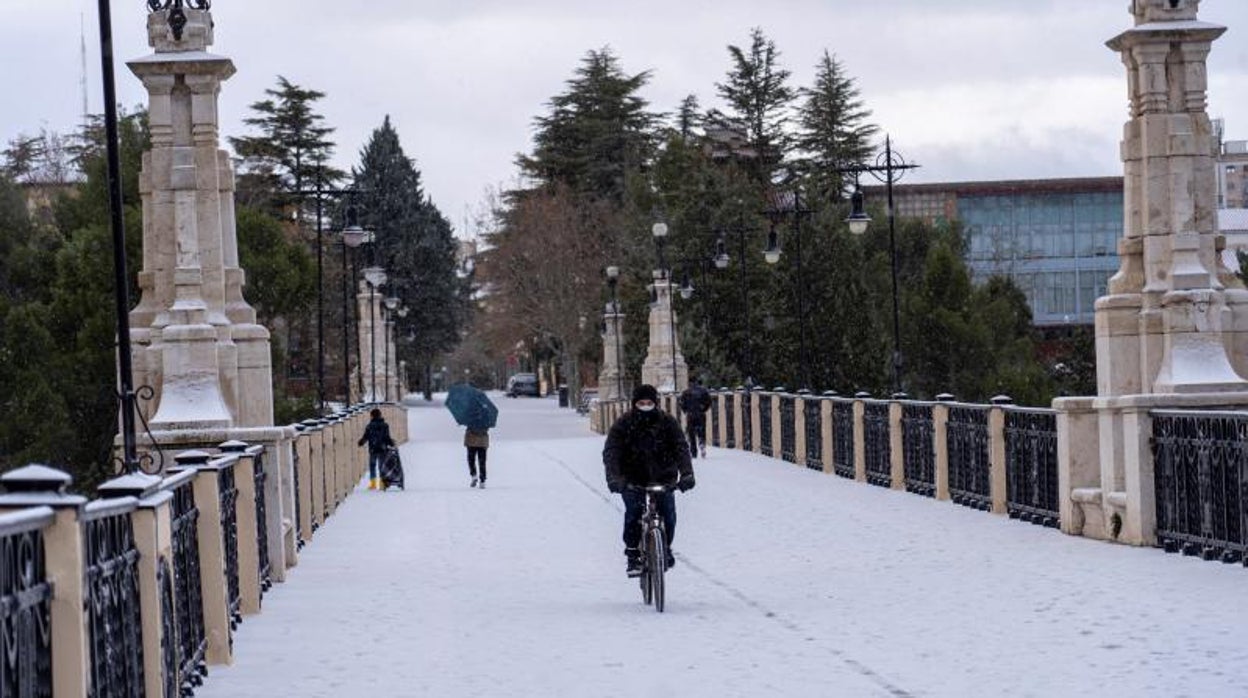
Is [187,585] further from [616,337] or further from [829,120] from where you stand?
[829,120]

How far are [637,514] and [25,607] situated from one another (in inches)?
362

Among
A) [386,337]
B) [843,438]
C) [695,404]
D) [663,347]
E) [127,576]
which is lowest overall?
[843,438]

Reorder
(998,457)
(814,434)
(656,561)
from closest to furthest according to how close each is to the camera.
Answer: (656,561), (998,457), (814,434)

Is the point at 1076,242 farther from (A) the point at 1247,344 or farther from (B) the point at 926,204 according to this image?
(A) the point at 1247,344

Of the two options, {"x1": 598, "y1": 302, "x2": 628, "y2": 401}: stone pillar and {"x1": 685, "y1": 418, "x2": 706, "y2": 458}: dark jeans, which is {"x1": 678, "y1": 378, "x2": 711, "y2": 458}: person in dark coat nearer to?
{"x1": 685, "y1": 418, "x2": 706, "y2": 458}: dark jeans

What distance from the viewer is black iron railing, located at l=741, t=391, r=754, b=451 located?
46.4 meters

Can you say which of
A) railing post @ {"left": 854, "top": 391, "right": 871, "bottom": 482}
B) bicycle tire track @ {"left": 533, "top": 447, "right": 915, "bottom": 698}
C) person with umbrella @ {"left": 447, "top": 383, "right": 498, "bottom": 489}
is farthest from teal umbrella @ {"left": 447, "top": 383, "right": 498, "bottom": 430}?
bicycle tire track @ {"left": 533, "top": 447, "right": 915, "bottom": 698}

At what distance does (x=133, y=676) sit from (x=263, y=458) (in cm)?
948

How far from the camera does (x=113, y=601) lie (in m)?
9.12

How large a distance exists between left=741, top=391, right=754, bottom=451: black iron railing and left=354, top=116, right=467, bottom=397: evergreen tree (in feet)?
259

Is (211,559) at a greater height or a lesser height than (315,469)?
greater

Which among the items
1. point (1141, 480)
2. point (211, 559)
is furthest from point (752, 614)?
point (1141, 480)

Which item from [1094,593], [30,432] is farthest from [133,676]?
[30,432]

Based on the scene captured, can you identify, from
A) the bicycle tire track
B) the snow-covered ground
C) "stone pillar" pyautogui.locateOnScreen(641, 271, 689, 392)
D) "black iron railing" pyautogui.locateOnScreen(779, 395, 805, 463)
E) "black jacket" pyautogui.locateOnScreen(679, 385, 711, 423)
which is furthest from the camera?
"stone pillar" pyautogui.locateOnScreen(641, 271, 689, 392)
